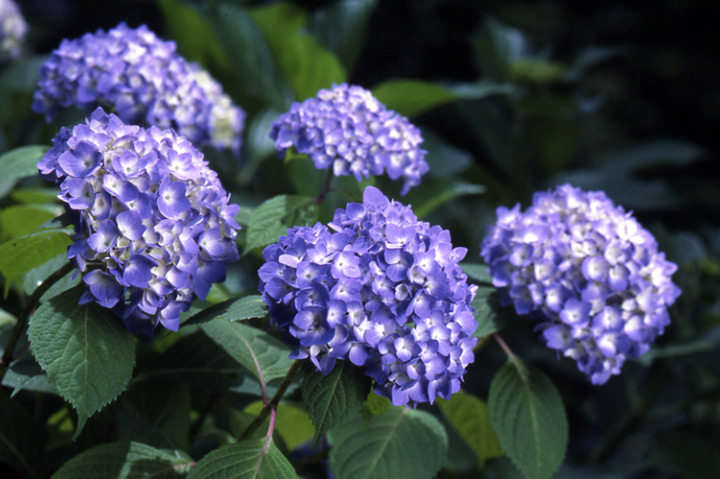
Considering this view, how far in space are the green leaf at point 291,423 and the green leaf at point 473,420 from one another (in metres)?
0.25

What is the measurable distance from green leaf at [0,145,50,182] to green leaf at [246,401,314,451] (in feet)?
1.73

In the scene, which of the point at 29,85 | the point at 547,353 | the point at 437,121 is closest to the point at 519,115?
the point at 437,121

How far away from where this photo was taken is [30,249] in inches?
32.4

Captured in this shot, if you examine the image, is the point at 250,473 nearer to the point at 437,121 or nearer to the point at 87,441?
the point at 87,441

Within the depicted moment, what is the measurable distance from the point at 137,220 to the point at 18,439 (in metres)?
0.48

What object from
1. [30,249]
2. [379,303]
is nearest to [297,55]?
[30,249]

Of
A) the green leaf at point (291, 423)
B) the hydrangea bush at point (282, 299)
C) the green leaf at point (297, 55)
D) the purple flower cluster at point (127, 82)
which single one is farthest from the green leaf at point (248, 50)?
A: the green leaf at point (291, 423)

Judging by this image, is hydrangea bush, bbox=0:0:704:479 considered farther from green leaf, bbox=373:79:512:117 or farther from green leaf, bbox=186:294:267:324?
green leaf, bbox=373:79:512:117

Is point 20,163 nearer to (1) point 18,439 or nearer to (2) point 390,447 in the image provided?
(1) point 18,439

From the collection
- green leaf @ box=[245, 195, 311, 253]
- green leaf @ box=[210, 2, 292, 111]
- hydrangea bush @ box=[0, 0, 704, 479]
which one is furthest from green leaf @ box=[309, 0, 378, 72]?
green leaf @ box=[245, 195, 311, 253]

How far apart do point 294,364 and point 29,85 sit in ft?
4.71

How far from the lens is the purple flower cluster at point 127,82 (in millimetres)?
1115

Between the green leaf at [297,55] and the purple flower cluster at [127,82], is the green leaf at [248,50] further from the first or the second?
the purple flower cluster at [127,82]

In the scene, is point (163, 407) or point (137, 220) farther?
point (163, 407)
